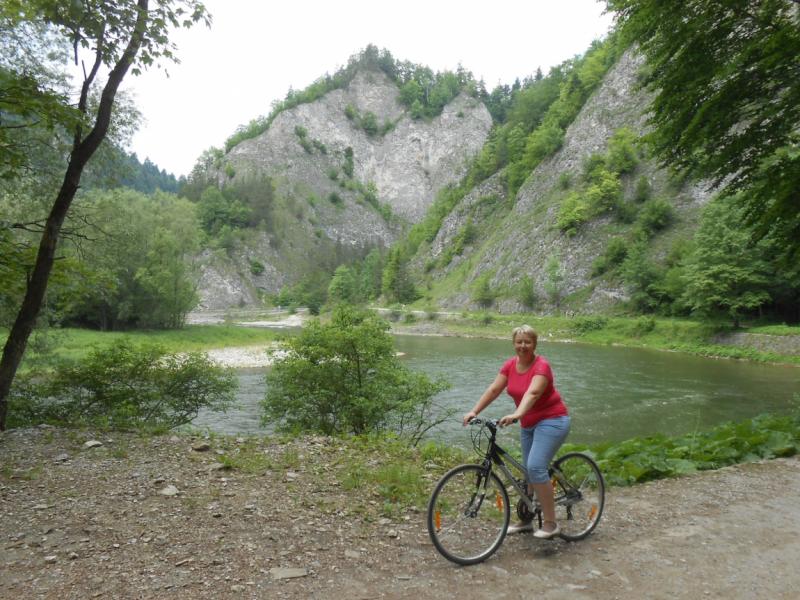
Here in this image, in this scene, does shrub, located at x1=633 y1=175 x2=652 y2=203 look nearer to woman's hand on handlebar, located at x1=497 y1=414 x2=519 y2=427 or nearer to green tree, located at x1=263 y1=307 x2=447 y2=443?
green tree, located at x1=263 y1=307 x2=447 y2=443

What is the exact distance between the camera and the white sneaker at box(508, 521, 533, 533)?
5227 millimetres

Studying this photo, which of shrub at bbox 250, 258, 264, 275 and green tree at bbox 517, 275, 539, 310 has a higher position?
shrub at bbox 250, 258, 264, 275

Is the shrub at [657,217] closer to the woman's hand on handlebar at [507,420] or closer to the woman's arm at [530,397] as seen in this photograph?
the woman's arm at [530,397]

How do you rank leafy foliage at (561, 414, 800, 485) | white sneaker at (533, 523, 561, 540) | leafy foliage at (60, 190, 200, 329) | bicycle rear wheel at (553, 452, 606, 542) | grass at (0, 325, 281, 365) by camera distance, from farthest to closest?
leafy foliage at (60, 190, 200, 329), grass at (0, 325, 281, 365), leafy foliage at (561, 414, 800, 485), bicycle rear wheel at (553, 452, 606, 542), white sneaker at (533, 523, 561, 540)

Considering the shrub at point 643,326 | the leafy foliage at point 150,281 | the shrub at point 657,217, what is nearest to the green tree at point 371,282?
the shrub at point 657,217

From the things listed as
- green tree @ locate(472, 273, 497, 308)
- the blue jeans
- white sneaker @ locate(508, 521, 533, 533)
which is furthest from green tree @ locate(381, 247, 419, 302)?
the blue jeans

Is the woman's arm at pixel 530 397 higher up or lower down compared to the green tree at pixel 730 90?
lower down

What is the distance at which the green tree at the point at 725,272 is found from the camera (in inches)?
1606

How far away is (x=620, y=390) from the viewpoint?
80.9 feet

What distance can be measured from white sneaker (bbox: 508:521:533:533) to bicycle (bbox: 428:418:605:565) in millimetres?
61

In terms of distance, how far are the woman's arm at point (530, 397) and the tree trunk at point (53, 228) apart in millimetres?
8108

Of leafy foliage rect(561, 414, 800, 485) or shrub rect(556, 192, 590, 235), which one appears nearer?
leafy foliage rect(561, 414, 800, 485)

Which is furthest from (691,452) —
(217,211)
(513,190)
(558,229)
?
(217,211)

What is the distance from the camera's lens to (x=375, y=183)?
18500 cm
